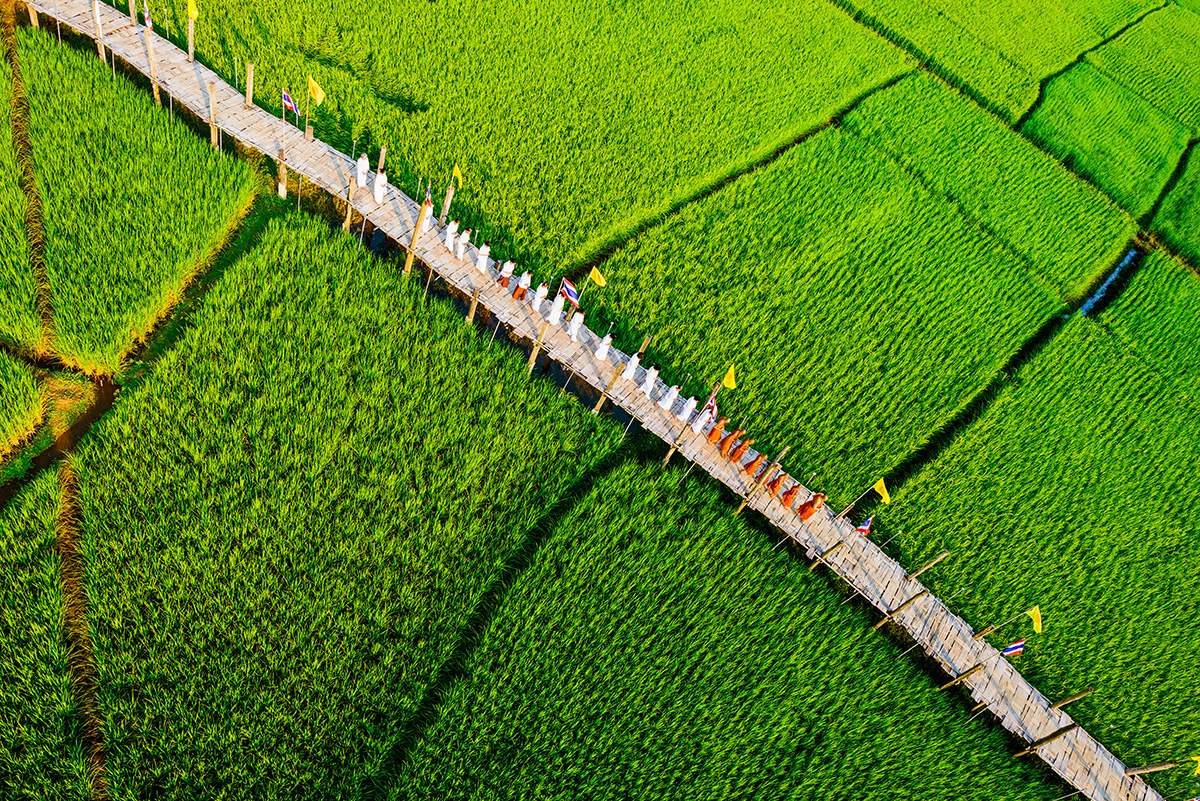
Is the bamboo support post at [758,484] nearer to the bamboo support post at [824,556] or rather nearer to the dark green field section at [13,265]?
the bamboo support post at [824,556]

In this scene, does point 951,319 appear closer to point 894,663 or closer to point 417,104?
point 894,663

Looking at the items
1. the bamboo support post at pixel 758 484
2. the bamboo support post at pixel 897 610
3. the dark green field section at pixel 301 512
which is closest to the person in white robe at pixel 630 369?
the bamboo support post at pixel 758 484

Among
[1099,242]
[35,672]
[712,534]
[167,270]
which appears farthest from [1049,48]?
[35,672]

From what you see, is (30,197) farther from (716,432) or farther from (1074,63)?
(1074,63)

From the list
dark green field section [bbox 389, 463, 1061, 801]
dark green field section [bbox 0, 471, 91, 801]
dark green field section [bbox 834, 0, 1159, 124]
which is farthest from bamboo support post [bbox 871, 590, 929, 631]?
dark green field section [bbox 834, 0, 1159, 124]

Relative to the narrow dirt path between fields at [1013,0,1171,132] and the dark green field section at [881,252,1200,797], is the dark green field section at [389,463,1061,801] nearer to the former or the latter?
the dark green field section at [881,252,1200,797]

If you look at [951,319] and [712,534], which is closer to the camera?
[712,534]
